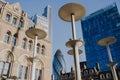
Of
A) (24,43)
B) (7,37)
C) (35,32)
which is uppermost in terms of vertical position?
(7,37)

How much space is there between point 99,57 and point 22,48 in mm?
54398

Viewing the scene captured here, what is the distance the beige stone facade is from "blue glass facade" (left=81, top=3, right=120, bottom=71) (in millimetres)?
46852

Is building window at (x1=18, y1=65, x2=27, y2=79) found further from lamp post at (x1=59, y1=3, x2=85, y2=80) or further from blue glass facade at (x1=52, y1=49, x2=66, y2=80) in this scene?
blue glass facade at (x1=52, y1=49, x2=66, y2=80)

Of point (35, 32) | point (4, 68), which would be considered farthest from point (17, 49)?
point (35, 32)

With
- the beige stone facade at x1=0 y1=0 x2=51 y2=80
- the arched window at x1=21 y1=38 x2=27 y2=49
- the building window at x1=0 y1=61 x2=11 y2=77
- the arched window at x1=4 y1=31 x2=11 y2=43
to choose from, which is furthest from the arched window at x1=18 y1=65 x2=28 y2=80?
the arched window at x1=4 y1=31 x2=11 y2=43

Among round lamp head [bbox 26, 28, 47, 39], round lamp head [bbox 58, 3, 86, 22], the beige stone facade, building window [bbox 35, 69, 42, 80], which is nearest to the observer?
round lamp head [bbox 58, 3, 86, 22]

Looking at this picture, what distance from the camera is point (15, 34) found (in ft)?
74.4

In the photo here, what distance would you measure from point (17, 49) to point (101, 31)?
6049 centimetres

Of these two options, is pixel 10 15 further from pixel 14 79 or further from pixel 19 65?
pixel 14 79

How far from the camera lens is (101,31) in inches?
2940

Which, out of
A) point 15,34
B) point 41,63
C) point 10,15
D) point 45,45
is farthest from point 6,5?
point 41,63

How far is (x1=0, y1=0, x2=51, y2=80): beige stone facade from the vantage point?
1989 cm

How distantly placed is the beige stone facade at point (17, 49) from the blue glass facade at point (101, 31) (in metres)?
46.9

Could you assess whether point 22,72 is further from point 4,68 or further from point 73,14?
point 73,14
